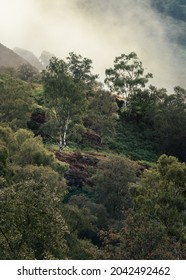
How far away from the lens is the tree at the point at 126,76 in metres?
118

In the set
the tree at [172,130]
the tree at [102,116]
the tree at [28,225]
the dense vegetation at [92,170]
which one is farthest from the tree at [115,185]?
the tree at [172,130]

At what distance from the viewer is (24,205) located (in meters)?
29.8

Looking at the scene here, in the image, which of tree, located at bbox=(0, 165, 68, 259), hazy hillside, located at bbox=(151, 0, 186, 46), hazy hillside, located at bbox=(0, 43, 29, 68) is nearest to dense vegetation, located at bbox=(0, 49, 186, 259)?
→ tree, located at bbox=(0, 165, 68, 259)

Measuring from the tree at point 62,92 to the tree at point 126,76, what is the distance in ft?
122

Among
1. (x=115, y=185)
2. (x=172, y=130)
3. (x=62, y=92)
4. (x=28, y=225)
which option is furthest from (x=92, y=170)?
(x=28, y=225)

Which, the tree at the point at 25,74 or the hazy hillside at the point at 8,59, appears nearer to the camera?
the tree at the point at 25,74

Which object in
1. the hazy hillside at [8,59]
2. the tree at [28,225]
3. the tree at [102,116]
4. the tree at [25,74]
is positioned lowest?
the tree at [28,225]

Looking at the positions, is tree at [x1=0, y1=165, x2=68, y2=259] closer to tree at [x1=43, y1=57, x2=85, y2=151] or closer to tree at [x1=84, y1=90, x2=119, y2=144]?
tree at [x1=43, y1=57, x2=85, y2=151]

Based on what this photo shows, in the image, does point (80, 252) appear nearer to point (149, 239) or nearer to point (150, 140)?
point (149, 239)

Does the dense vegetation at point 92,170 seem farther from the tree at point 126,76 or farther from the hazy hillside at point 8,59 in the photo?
the hazy hillside at point 8,59

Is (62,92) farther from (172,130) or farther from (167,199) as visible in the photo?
(167,199)

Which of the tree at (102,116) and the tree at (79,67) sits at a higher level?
the tree at (79,67)

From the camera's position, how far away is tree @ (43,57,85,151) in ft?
263

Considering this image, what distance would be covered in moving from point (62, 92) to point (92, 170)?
15.1m
